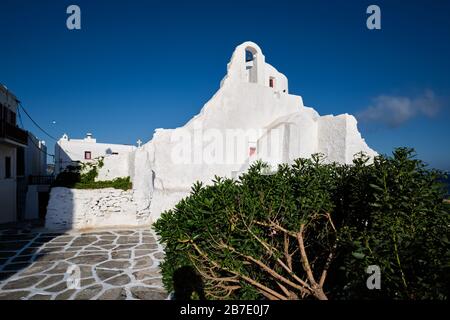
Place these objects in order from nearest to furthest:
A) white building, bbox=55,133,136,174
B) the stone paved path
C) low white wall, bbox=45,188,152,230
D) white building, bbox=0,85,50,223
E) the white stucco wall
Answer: the stone paved path, low white wall, bbox=45,188,152,230, white building, bbox=0,85,50,223, the white stucco wall, white building, bbox=55,133,136,174

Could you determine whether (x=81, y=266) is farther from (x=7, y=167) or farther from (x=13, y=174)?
(x=13, y=174)

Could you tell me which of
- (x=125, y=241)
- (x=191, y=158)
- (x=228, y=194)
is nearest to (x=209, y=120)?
(x=191, y=158)

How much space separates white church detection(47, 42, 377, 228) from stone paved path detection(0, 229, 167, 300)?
1.95 metres

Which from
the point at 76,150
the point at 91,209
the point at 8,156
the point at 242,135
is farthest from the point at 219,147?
the point at 76,150

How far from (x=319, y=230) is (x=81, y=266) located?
7007 millimetres

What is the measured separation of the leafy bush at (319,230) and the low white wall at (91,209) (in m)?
9.73

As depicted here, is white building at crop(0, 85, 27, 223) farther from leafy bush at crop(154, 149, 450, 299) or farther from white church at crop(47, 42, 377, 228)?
leafy bush at crop(154, 149, 450, 299)

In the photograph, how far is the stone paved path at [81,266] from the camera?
5984mm

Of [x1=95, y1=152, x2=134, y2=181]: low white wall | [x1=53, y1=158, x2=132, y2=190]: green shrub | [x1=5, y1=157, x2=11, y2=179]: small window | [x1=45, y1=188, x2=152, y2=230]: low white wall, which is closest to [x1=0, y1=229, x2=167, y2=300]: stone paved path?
[x1=45, y1=188, x2=152, y2=230]: low white wall

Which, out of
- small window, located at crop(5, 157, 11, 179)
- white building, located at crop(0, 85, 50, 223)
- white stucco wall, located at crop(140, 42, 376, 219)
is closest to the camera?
white building, located at crop(0, 85, 50, 223)

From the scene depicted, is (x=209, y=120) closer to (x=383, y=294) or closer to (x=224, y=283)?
(x=224, y=283)

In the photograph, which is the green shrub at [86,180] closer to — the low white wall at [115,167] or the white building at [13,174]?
the low white wall at [115,167]

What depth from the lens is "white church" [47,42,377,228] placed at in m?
12.8

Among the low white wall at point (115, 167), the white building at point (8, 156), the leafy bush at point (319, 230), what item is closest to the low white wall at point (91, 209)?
the low white wall at point (115, 167)
